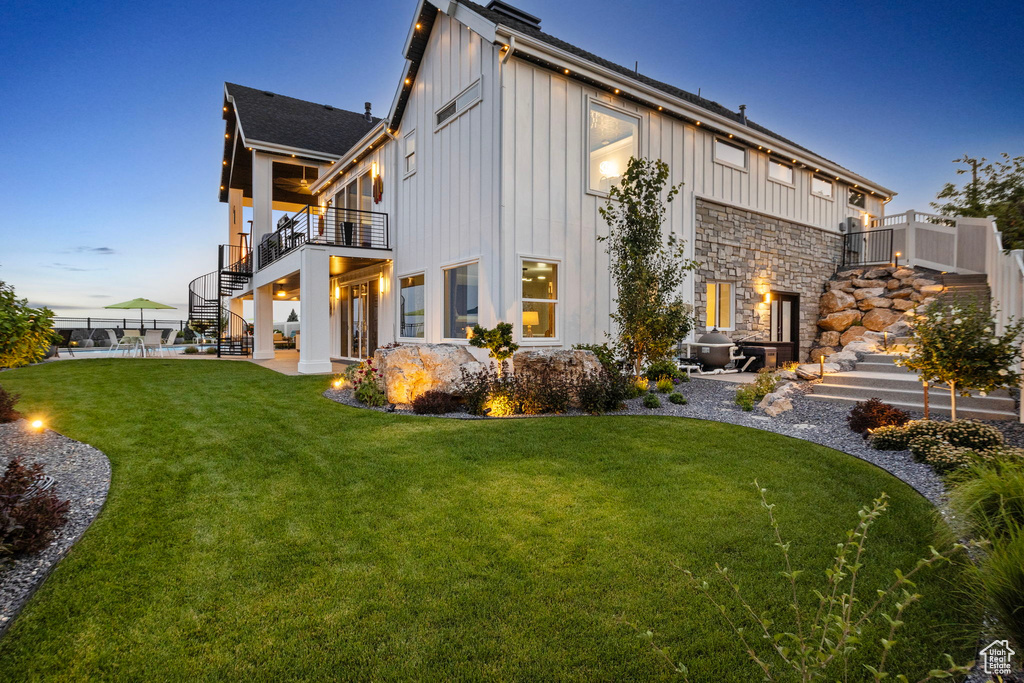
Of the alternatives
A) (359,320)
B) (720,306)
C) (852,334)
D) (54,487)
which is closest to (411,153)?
(359,320)

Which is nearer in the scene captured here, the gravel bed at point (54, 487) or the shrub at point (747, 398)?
the gravel bed at point (54, 487)

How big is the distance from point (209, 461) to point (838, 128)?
22416 millimetres

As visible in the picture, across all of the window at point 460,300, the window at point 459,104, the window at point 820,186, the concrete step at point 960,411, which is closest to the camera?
the concrete step at point 960,411

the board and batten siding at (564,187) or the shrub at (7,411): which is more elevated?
the board and batten siding at (564,187)

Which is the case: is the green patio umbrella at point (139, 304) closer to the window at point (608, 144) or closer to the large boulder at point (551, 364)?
the large boulder at point (551, 364)

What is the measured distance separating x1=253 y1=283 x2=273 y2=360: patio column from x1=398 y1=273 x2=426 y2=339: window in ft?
21.3

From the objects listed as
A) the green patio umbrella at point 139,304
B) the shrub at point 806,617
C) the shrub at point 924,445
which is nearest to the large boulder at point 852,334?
the shrub at point 924,445

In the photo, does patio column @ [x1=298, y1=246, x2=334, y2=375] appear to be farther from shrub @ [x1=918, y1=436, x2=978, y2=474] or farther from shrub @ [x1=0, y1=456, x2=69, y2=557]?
shrub @ [x1=918, y1=436, x2=978, y2=474]

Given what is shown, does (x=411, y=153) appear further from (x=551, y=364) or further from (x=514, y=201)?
(x=551, y=364)

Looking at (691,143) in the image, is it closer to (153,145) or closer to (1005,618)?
(1005,618)

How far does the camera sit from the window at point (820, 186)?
14289 millimetres

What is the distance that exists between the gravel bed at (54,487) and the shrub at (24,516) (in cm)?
7

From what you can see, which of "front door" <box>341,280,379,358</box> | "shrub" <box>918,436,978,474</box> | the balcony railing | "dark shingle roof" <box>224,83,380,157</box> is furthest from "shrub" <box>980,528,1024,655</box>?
"dark shingle roof" <box>224,83,380,157</box>

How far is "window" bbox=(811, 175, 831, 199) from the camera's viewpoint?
14.3 m
